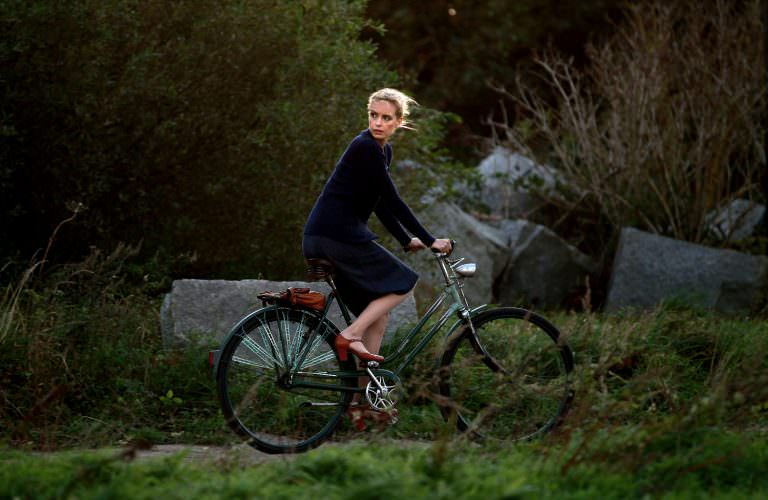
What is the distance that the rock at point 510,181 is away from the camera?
1318 cm

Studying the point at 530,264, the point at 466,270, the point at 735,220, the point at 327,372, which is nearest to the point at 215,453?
the point at 327,372

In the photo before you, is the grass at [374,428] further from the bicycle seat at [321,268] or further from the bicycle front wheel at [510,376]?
the bicycle seat at [321,268]

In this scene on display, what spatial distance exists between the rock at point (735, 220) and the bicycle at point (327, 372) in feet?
21.0

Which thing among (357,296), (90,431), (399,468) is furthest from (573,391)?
(90,431)

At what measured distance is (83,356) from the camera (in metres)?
6.57

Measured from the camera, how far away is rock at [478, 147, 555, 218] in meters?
13.2

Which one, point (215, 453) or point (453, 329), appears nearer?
point (215, 453)

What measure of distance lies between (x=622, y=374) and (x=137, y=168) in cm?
390

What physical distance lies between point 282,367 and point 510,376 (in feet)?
3.82

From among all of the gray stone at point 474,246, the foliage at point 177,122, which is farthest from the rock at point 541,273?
the foliage at point 177,122

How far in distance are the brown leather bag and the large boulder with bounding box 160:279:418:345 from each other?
124 cm

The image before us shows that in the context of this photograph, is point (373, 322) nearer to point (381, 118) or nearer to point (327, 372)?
point (327, 372)

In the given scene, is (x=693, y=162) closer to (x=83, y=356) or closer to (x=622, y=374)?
(x=622, y=374)

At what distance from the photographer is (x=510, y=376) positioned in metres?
5.26
